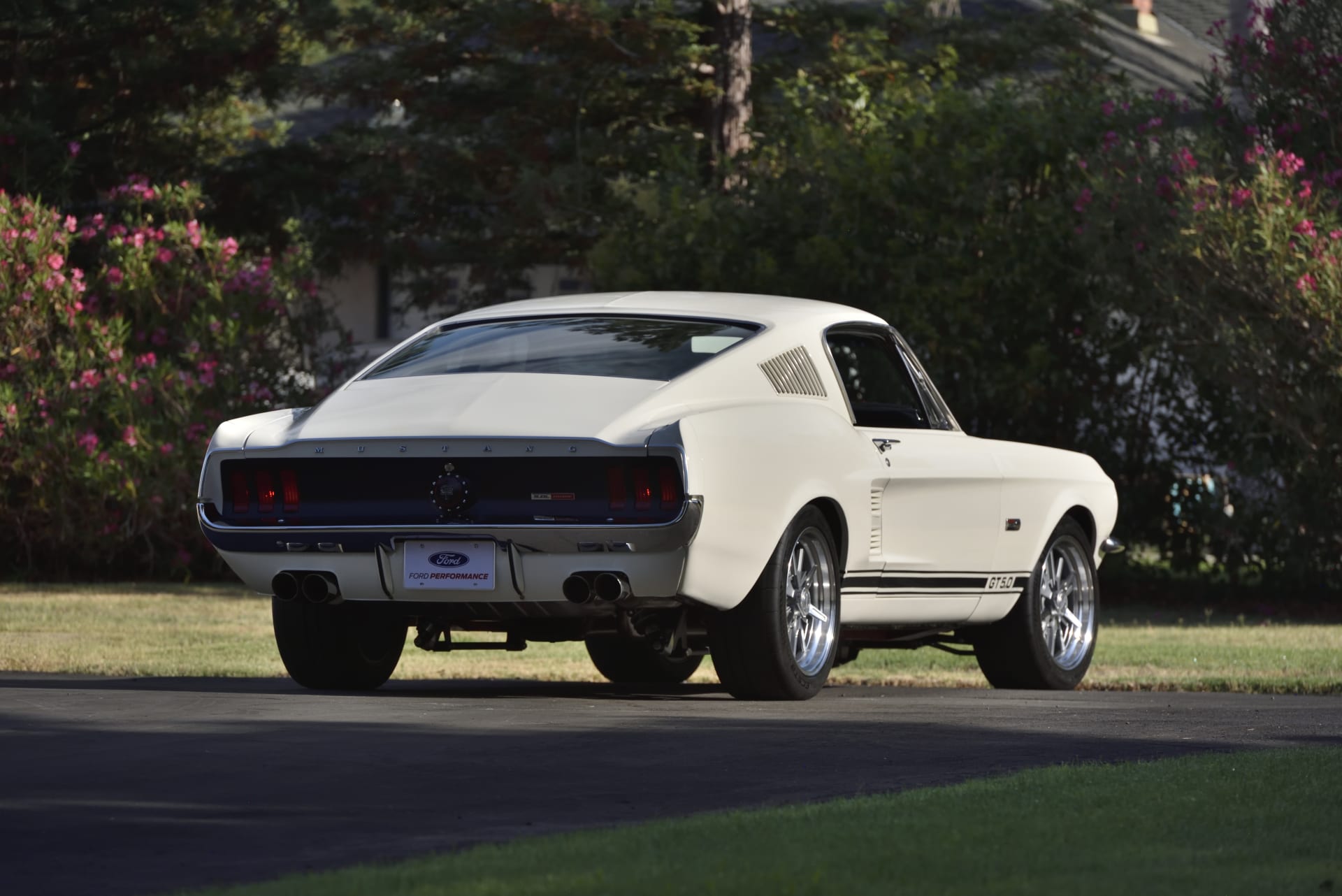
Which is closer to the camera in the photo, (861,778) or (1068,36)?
(861,778)

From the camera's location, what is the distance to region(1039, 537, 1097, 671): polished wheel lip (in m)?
11.3

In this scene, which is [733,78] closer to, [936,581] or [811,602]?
[936,581]

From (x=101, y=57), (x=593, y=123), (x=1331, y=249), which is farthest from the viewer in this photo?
(x=593, y=123)

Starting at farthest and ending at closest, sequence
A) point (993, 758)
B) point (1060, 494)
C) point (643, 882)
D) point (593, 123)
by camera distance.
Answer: point (593, 123) < point (1060, 494) < point (993, 758) < point (643, 882)

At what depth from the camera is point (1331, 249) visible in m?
17.0

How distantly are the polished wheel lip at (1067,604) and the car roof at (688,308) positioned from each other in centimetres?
167

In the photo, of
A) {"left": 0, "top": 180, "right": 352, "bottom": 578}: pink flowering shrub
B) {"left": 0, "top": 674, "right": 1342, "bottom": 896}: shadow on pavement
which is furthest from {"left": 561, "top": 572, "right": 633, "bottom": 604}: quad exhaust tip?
{"left": 0, "top": 180, "right": 352, "bottom": 578}: pink flowering shrub

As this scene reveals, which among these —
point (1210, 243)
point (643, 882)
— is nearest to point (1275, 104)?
point (1210, 243)

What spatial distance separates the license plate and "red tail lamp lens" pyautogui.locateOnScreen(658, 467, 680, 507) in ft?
2.15

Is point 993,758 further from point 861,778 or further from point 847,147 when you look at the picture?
point 847,147

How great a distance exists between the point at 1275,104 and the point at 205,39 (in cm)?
1080

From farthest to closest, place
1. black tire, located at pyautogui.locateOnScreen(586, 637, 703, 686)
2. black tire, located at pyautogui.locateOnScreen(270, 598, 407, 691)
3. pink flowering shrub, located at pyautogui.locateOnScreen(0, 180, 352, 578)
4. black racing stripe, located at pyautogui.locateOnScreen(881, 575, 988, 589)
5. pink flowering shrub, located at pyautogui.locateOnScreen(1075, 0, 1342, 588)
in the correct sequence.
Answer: pink flowering shrub, located at pyautogui.locateOnScreen(0, 180, 352, 578) < pink flowering shrub, located at pyautogui.locateOnScreen(1075, 0, 1342, 588) < black tire, located at pyautogui.locateOnScreen(586, 637, 703, 686) < black racing stripe, located at pyautogui.locateOnScreen(881, 575, 988, 589) < black tire, located at pyautogui.locateOnScreen(270, 598, 407, 691)

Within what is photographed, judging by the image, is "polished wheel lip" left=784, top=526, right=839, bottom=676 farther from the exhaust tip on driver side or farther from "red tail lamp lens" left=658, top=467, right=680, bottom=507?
the exhaust tip on driver side

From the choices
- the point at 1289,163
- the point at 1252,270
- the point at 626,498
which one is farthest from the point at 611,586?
the point at 1289,163
